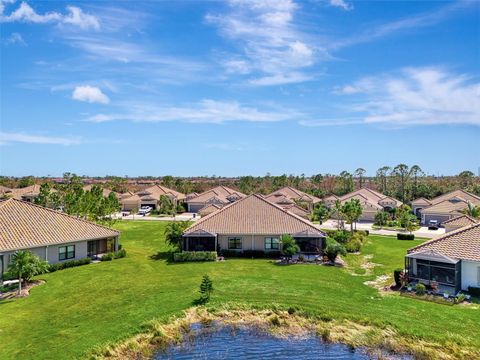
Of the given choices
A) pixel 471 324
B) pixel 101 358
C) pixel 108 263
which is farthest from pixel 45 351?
pixel 471 324

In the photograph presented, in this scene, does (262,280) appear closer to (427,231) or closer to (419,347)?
(419,347)

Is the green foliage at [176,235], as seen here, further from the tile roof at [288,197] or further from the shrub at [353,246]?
the tile roof at [288,197]

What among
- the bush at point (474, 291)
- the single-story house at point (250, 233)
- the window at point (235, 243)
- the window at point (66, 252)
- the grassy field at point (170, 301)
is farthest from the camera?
the window at point (235, 243)

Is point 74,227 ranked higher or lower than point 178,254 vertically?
higher

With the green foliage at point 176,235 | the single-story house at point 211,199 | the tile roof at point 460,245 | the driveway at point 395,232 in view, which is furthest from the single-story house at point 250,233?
the single-story house at point 211,199

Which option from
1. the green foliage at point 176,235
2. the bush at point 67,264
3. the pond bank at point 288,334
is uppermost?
→ the green foliage at point 176,235
